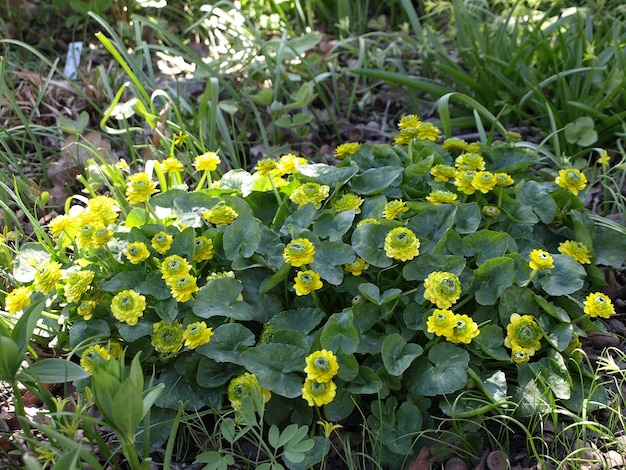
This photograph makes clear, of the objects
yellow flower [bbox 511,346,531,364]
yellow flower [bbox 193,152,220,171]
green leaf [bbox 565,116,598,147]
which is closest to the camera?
yellow flower [bbox 511,346,531,364]

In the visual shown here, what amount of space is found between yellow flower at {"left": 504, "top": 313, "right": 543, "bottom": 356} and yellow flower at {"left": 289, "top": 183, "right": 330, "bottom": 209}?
1.86ft

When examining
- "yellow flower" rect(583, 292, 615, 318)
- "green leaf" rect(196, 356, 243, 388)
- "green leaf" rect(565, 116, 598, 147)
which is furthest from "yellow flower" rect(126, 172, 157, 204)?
"green leaf" rect(565, 116, 598, 147)

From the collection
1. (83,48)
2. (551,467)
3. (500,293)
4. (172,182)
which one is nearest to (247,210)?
(172,182)

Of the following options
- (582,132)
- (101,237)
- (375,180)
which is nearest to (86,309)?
(101,237)

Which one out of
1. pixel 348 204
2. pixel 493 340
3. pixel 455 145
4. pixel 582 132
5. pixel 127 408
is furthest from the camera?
pixel 582 132

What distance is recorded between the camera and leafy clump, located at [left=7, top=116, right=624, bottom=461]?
4.77 feet

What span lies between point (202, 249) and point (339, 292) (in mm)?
363

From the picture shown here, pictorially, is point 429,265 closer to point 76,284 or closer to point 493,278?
point 493,278

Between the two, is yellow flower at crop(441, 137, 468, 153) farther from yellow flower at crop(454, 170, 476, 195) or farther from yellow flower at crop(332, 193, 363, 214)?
yellow flower at crop(332, 193, 363, 214)

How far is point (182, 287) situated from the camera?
1512mm

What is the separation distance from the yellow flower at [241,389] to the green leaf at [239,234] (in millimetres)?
305

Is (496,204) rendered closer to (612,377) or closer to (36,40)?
(612,377)

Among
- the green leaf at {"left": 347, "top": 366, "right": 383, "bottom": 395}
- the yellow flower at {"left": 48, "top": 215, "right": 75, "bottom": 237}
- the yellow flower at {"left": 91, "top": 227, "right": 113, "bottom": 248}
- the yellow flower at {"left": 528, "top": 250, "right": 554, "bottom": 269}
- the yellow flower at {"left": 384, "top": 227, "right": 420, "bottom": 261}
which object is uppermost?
the yellow flower at {"left": 91, "top": 227, "right": 113, "bottom": 248}

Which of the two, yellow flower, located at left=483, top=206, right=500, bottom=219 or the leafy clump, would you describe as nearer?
the leafy clump
